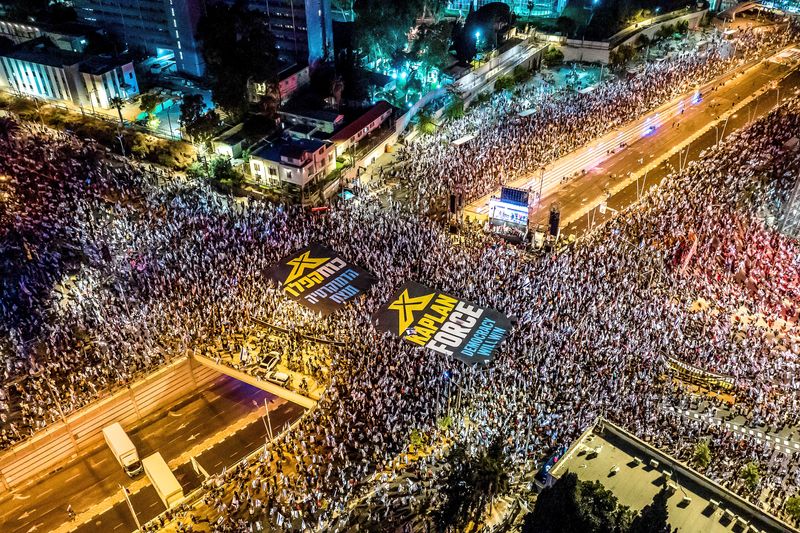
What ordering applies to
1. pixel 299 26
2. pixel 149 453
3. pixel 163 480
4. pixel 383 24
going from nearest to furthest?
pixel 163 480, pixel 149 453, pixel 383 24, pixel 299 26

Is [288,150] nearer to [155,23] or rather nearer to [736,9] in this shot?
[155,23]

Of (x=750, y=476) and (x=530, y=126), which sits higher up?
(x=530, y=126)

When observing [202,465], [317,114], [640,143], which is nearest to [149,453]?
[202,465]

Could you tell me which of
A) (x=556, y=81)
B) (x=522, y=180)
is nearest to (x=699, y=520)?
(x=522, y=180)

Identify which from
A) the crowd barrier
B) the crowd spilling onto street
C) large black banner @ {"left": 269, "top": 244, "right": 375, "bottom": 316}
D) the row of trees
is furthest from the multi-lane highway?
the row of trees

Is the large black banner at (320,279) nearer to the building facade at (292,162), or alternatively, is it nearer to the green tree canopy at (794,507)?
the building facade at (292,162)

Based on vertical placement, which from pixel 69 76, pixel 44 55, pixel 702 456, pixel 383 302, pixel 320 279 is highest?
pixel 44 55
